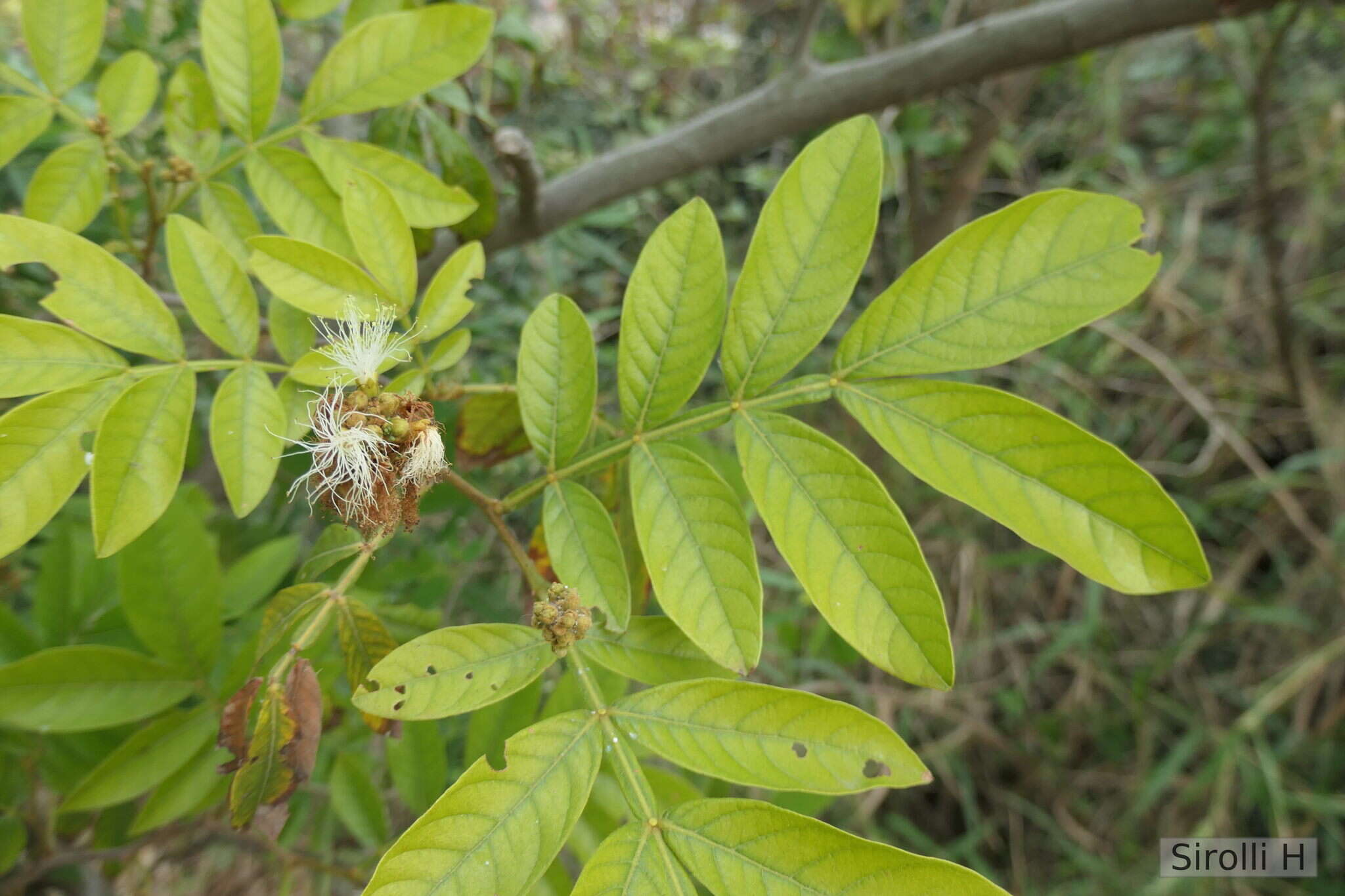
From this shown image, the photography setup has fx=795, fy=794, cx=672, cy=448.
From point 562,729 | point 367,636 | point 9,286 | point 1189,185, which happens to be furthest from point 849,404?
point 1189,185

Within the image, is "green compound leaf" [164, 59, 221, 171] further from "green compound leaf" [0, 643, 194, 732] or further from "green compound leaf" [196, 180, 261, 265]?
"green compound leaf" [0, 643, 194, 732]

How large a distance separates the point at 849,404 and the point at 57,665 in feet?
3.03

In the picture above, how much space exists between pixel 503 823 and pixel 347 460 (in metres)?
0.34

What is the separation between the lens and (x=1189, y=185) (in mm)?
3016

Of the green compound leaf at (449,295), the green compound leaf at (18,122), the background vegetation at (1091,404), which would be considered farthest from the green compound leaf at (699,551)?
the background vegetation at (1091,404)

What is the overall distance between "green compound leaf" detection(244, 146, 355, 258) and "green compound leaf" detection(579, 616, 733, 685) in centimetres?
56

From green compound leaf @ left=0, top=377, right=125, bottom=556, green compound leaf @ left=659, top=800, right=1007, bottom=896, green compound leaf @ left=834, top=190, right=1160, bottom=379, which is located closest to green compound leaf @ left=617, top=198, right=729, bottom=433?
green compound leaf @ left=834, top=190, right=1160, bottom=379

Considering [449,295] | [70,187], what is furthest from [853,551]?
[70,187]

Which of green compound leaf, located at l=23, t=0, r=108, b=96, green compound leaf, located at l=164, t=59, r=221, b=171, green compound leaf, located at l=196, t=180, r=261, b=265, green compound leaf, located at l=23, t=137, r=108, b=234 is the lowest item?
green compound leaf, located at l=196, t=180, r=261, b=265

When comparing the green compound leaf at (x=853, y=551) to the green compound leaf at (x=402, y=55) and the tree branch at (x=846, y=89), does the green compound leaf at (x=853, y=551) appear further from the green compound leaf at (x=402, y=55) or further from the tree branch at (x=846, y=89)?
the tree branch at (x=846, y=89)

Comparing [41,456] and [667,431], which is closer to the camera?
[41,456]

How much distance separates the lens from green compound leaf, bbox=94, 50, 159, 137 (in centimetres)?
95

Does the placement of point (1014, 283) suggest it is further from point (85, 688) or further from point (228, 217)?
point (85, 688)

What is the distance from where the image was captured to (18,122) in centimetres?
88
